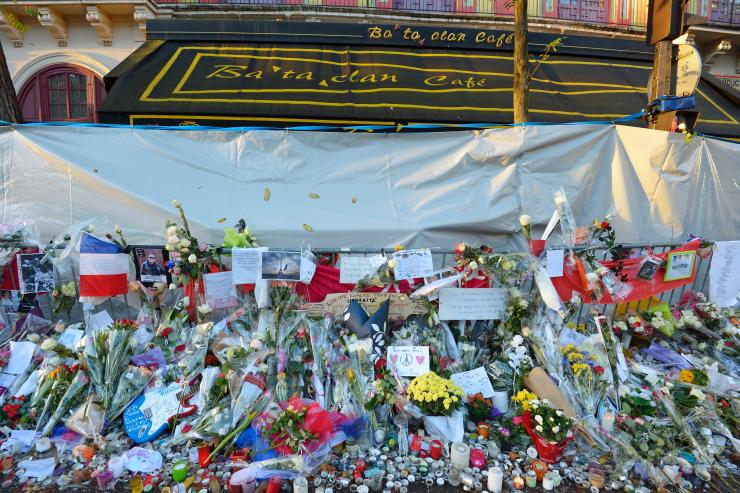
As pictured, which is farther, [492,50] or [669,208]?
[492,50]

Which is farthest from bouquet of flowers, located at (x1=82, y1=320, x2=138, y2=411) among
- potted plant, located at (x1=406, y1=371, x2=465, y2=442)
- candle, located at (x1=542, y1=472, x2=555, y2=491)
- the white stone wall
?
the white stone wall

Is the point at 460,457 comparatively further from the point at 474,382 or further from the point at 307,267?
the point at 307,267

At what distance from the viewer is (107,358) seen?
3098 mm

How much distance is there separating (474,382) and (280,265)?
1808 mm

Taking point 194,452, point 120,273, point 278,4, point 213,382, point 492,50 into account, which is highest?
point 278,4

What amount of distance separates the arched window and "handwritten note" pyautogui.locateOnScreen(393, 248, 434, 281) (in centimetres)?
911

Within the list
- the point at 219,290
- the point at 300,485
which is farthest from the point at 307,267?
the point at 300,485

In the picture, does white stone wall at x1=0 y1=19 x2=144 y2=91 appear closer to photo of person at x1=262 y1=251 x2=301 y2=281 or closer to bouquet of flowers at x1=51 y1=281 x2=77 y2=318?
bouquet of flowers at x1=51 y1=281 x2=77 y2=318

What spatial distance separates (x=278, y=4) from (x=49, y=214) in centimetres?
715

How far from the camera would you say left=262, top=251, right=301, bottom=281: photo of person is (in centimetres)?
335

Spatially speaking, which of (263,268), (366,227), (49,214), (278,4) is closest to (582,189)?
(366,227)

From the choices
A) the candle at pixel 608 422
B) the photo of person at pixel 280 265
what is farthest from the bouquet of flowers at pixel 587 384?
the photo of person at pixel 280 265

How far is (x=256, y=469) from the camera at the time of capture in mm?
2490

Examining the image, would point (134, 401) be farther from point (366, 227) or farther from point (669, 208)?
point (669, 208)
